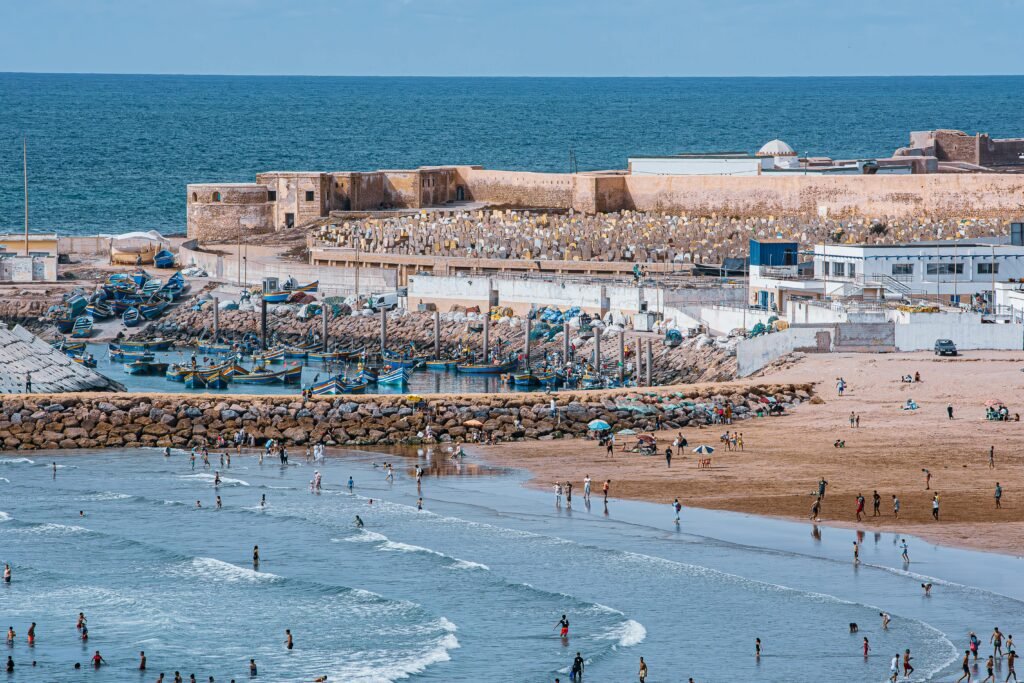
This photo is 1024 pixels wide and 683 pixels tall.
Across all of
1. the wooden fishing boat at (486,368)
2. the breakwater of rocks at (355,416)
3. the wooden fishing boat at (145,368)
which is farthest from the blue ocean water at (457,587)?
the wooden fishing boat at (145,368)

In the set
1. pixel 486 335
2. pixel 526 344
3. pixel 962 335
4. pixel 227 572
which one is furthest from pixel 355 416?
pixel 962 335

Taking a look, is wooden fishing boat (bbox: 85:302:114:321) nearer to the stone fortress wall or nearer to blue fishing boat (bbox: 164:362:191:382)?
blue fishing boat (bbox: 164:362:191:382)

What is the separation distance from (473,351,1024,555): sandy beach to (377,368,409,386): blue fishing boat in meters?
14.4

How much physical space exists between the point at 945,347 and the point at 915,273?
943 centimetres

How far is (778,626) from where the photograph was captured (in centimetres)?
4016

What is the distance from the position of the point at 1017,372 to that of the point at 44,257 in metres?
52.8

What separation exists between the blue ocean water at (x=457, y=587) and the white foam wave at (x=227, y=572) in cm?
8

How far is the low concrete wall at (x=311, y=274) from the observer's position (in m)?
90.9

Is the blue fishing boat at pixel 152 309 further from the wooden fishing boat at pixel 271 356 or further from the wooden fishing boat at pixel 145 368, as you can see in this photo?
the wooden fishing boat at pixel 145 368

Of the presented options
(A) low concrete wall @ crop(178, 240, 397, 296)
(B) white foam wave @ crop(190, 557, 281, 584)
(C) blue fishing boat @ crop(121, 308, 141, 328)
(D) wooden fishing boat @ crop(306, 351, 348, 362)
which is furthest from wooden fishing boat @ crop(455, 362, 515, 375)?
(B) white foam wave @ crop(190, 557, 281, 584)

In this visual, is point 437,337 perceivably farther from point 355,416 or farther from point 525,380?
point 355,416

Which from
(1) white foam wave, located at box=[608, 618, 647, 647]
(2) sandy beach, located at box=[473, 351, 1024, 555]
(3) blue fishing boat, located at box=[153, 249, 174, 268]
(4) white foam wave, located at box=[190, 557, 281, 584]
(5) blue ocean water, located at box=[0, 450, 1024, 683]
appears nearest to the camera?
(5) blue ocean water, located at box=[0, 450, 1024, 683]

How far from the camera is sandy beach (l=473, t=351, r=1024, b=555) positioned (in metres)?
47.5

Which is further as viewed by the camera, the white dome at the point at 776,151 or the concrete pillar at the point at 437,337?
the white dome at the point at 776,151
